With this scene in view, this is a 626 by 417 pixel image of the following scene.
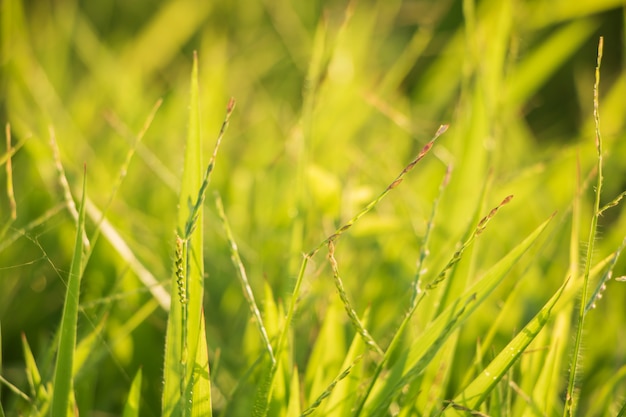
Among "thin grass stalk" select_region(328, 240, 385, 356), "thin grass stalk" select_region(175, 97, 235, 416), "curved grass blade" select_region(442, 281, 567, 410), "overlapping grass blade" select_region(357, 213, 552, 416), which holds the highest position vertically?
"thin grass stalk" select_region(175, 97, 235, 416)

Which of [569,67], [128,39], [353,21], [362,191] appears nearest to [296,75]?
[353,21]

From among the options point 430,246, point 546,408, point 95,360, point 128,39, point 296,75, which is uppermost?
point 128,39

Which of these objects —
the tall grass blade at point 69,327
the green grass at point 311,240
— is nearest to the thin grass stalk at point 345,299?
the green grass at point 311,240

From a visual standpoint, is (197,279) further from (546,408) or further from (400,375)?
(546,408)

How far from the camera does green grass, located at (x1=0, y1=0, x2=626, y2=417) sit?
46cm

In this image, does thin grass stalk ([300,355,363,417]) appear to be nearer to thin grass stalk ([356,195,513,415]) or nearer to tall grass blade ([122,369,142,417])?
thin grass stalk ([356,195,513,415])

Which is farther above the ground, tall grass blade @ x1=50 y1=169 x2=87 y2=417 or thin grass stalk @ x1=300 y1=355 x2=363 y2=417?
tall grass blade @ x1=50 y1=169 x2=87 y2=417

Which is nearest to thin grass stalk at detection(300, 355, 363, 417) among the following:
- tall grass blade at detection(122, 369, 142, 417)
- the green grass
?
the green grass

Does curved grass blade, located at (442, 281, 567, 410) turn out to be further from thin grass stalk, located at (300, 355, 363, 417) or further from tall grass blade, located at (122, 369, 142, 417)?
tall grass blade, located at (122, 369, 142, 417)

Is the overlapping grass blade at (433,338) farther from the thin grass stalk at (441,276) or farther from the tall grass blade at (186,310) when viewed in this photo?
the tall grass blade at (186,310)

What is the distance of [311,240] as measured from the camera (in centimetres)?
79

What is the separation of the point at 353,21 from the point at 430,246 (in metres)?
0.98

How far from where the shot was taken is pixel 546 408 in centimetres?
53

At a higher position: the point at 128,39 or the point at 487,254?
the point at 128,39
